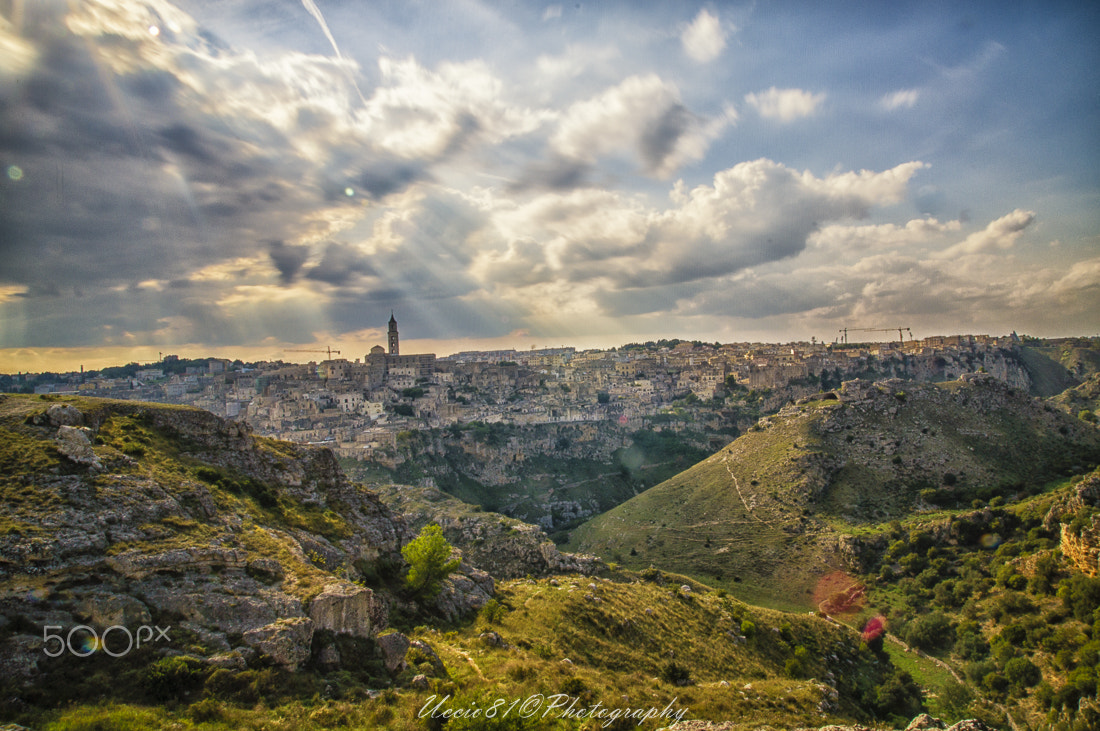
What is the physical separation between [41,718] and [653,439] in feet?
289

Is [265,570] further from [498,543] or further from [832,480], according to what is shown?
[832,480]

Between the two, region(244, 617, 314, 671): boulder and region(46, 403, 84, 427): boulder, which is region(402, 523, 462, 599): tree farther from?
→ region(46, 403, 84, 427): boulder

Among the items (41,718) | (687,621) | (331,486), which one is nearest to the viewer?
(41,718)

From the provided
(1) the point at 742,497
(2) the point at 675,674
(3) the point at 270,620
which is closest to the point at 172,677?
(3) the point at 270,620

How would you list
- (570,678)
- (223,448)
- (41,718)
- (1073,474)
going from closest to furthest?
(41,718), (570,678), (223,448), (1073,474)

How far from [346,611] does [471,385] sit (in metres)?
99.2

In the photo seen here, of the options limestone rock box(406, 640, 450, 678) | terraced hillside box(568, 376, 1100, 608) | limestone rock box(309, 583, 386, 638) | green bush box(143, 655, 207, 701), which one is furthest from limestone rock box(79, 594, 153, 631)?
terraced hillside box(568, 376, 1100, 608)

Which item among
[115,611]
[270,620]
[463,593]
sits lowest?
[463,593]

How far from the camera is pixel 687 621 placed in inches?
1054

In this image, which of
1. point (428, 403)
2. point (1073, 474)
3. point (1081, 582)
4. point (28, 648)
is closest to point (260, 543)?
point (28, 648)

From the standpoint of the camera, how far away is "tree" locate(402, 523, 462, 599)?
2081cm

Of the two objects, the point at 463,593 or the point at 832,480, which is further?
the point at 832,480

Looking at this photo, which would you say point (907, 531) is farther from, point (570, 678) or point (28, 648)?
point (28, 648)

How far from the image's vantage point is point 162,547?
1301 cm
